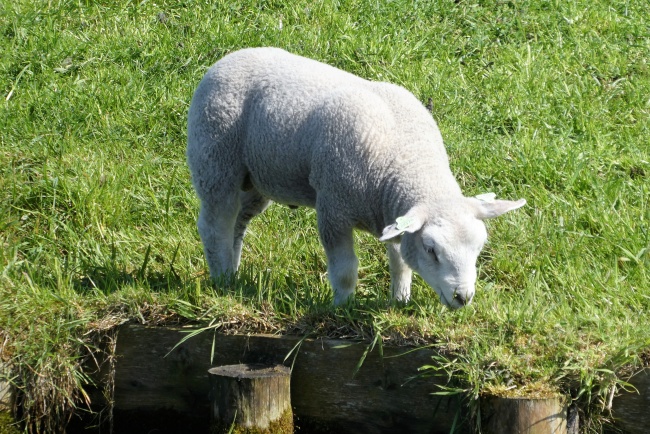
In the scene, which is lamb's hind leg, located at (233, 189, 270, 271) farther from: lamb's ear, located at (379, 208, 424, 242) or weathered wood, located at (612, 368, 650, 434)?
weathered wood, located at (612, 368, 650, 434)

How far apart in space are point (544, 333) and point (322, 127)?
1501 mm

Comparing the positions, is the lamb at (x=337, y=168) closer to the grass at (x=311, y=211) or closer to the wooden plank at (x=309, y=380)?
the grass at (x=311, y=211)

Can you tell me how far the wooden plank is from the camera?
4105 mm

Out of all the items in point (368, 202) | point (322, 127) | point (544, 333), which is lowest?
point (544, 333)

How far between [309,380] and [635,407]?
1.42m

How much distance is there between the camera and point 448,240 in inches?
165

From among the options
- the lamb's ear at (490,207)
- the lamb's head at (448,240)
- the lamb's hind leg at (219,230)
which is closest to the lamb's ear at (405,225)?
the lamb's head at (448,240)

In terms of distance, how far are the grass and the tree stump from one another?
1.17 ft

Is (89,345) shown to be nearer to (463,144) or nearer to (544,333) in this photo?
(544,333)

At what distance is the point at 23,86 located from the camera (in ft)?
25.0

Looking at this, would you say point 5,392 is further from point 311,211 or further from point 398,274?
point 311,211

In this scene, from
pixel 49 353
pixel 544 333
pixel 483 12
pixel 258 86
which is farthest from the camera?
pixel 483 12

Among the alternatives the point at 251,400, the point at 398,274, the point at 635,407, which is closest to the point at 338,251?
the point at 398,274

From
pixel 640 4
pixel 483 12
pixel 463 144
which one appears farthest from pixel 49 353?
pixel 640 4
